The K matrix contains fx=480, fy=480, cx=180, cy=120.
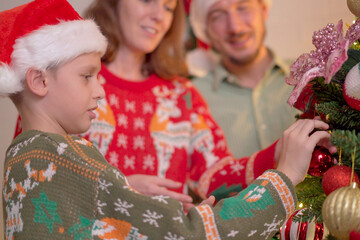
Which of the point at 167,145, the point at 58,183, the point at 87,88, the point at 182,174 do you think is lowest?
the point at 182,174

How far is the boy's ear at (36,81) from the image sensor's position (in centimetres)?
102

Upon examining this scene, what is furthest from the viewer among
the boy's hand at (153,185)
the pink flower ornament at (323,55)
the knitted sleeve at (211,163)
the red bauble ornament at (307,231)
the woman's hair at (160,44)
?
the woman's hair at (160,44)

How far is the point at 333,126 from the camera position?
0.88 metres

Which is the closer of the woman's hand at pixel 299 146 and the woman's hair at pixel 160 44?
the woman's hand at pixel 299 146

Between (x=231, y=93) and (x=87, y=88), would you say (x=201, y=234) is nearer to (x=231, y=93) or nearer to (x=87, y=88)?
(x=87, y=88)

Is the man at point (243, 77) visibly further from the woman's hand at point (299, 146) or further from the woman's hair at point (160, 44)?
the woman's hand at point (299, 146)

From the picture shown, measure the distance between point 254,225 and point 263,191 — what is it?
0.07 metres

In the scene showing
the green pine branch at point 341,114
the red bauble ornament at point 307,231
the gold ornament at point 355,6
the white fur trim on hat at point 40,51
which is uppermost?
the white fur trim on hat at point 40,51

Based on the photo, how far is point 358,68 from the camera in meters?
0.76

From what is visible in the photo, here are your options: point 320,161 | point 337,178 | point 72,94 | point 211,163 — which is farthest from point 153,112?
point 337,178

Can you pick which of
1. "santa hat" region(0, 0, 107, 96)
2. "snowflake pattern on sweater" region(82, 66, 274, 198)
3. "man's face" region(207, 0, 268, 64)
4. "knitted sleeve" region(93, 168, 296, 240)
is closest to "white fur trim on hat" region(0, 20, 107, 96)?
"santa hat" region(0, 0, 107, 96)

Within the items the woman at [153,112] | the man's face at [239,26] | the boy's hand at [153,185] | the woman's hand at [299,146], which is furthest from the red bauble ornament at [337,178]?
the man's face at [239,26]

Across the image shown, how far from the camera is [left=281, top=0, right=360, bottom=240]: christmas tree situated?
2.27 ft

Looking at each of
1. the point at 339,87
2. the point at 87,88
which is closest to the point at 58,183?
the point at 87,88
